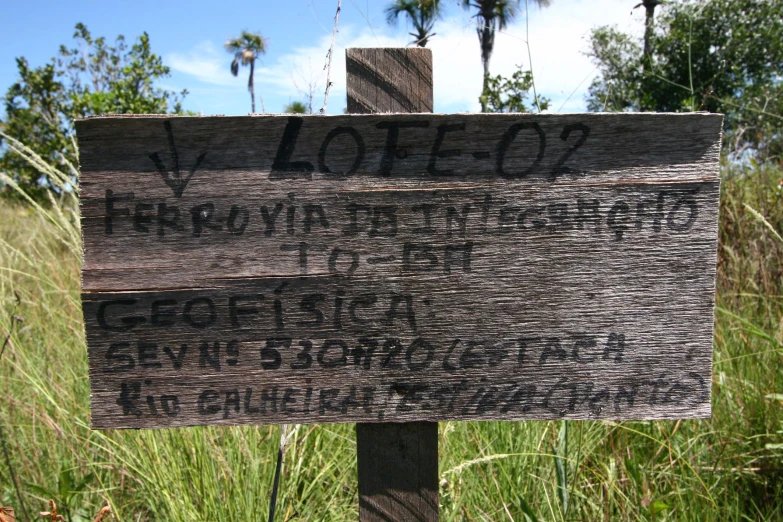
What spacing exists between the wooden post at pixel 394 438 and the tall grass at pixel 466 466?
28 centimetres

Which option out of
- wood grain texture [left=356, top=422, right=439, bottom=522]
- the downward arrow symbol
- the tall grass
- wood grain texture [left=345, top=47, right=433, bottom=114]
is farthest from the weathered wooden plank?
the tall grass

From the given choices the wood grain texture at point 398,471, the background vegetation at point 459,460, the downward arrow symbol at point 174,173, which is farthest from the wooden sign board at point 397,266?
the background vegetation at point 459,460

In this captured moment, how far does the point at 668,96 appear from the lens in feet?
54.5

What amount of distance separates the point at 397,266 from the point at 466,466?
0.69 m

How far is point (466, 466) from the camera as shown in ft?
4.86

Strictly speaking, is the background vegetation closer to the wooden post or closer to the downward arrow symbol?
the wooden post

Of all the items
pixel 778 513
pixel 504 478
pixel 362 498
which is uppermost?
pixel 362 498

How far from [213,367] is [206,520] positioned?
28.5 inches

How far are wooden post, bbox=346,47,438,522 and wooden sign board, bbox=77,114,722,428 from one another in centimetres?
12

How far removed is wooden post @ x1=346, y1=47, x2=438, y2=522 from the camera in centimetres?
116

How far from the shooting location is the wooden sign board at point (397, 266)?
1.01 metres

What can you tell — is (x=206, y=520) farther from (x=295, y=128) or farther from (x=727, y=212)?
(x=727, y=212)

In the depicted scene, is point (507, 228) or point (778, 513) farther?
point (778, 513)

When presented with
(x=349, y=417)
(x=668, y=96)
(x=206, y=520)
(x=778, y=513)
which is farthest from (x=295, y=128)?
(x=668, y=96)
